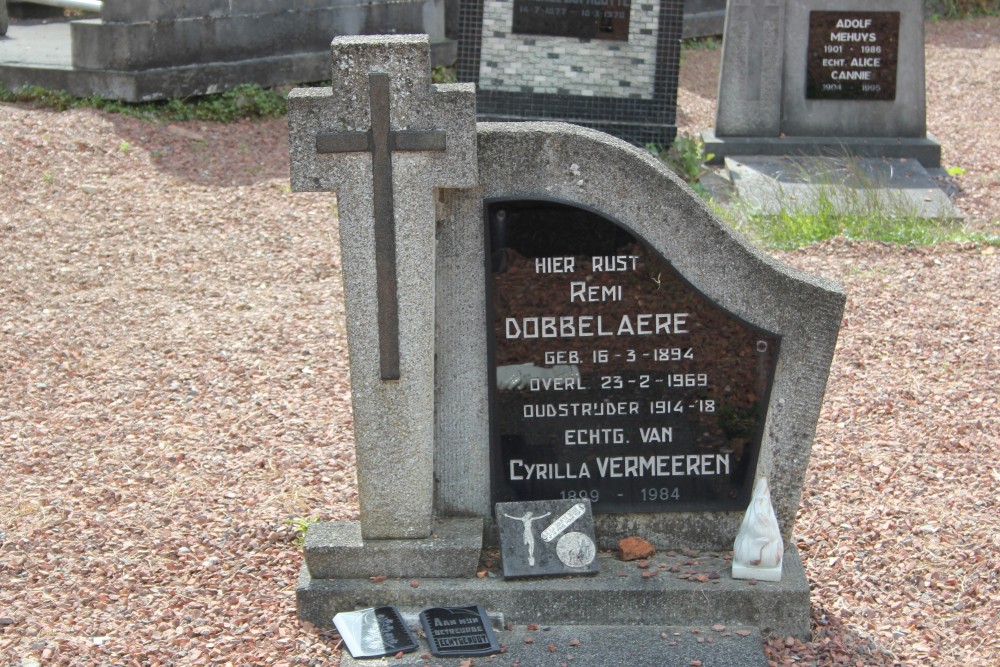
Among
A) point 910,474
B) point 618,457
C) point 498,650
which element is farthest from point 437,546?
point 910,474

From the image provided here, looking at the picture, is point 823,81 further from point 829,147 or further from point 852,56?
point 829,147

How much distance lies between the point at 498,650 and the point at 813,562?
133 cm

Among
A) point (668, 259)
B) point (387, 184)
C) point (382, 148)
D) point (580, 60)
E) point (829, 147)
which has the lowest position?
point (829, 147)

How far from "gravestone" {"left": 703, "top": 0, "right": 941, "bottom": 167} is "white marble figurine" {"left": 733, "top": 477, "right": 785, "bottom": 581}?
6.48 m

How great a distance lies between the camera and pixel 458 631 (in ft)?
12.6

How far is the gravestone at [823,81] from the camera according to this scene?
983cm

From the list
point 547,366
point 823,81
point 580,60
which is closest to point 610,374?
point 547,366

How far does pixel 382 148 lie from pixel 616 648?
1.72 meters

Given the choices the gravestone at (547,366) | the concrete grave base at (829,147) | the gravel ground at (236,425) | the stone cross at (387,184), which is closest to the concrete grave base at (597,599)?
the gravestone at (547,366)

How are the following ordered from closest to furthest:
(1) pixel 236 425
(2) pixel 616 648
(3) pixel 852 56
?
(2) pixel 616 648 → (1) pixel 236 425 → (3) pixel 852 56

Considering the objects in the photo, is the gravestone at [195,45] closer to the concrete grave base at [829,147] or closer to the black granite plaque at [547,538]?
the concrete grave base at [829,147]

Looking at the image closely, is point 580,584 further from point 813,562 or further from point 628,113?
point 628,113

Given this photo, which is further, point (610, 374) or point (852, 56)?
point (852, 56)

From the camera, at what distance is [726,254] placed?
395 centimetres
